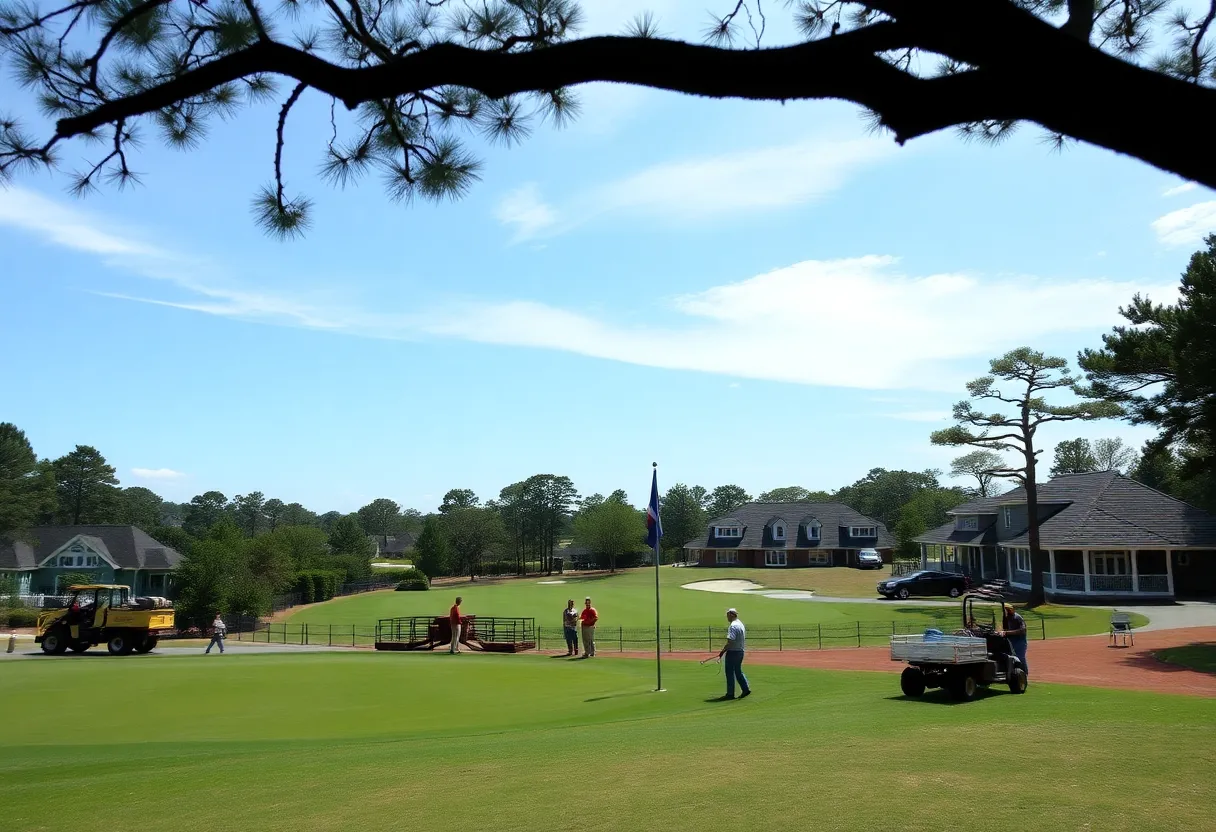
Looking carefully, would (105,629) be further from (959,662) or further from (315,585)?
(315,585)

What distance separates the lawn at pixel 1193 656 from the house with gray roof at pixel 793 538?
58076 millimetres

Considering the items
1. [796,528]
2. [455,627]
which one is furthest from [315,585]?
[796,528]

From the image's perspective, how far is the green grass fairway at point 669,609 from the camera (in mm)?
40688

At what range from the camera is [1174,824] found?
6762 mm

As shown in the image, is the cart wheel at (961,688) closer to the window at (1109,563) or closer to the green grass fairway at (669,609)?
the green grass fairway at (669,609)

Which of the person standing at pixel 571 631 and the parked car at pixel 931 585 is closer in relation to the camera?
the person standing at pixel 571 631

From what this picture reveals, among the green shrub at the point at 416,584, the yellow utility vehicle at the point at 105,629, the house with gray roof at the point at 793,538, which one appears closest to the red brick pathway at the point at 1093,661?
the yellow utility vehicle at the point at 105,629

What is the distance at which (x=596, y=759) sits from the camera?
968cm

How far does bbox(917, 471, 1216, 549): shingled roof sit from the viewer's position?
46.5m

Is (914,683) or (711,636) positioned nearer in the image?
(914,683)

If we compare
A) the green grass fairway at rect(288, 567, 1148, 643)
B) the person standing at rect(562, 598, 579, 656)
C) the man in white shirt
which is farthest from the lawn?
the person standing at rect(562, 598, 579, 656)

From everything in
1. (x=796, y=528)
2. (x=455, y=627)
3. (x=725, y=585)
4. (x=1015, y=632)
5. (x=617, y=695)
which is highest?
(x=796, y=528)

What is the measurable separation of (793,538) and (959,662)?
2838 inches

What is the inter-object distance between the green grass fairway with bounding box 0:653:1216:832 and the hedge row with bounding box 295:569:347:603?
47.8 meters
